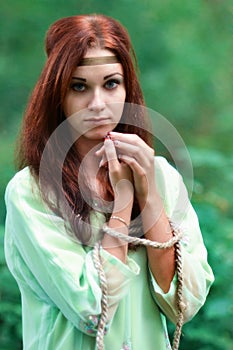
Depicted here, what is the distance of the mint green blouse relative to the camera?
1130 millimetres

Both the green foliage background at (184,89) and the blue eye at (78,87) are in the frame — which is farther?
the green foliage background at (184,89)

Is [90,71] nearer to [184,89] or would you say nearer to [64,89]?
[64,89]

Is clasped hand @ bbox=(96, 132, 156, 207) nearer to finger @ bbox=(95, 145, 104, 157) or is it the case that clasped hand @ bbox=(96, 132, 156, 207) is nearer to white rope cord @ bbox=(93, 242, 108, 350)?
finger @ bbox=(95, 145, 104, 157)

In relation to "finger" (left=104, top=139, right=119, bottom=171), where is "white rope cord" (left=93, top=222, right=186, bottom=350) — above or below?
below

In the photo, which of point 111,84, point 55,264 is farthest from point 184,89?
point 55,264

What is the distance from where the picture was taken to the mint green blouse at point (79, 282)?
113cm

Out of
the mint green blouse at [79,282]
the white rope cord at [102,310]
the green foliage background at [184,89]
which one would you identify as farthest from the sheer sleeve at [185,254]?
the green foliage background at [184,89]

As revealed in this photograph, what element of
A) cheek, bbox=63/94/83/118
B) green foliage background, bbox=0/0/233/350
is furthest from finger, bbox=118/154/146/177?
green foliage background, bbox=0/0/233/350

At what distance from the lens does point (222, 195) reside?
229 centimetres

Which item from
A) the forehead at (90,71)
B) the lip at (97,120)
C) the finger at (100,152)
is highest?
the forehead at (90,71)

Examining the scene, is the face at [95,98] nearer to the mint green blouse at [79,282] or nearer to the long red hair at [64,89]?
the long red hair at [64,89]

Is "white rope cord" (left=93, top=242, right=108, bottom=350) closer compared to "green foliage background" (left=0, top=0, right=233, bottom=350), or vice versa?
"white rope cord" (left=93, top=242, right=108, bottom=350)

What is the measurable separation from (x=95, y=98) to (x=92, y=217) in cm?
19

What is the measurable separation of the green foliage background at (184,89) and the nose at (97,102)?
1017mm
